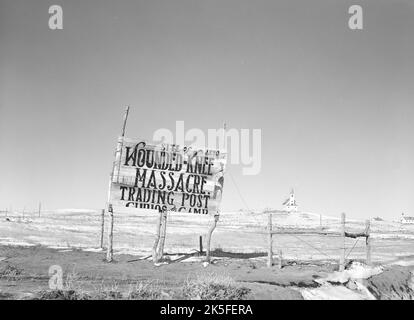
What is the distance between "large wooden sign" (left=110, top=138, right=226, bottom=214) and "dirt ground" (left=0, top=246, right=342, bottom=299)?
2.43 metres

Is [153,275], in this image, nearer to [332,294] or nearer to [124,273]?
[124,273]

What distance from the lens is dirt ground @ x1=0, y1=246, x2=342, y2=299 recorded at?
10.3 m

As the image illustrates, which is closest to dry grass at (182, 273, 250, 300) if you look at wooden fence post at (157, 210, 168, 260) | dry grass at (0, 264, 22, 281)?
dry grass at (0, 264, 22, 281)

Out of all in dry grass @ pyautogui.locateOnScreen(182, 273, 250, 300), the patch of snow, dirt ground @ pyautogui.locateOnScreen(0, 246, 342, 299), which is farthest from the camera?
dirt ground @ pyautogui.locateOnScreen(0, 246, 342, 299)

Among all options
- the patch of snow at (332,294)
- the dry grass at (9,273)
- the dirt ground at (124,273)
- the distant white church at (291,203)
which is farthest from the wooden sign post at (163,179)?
the distant white church at (291,203)

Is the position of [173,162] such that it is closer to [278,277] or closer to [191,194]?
[191,194]

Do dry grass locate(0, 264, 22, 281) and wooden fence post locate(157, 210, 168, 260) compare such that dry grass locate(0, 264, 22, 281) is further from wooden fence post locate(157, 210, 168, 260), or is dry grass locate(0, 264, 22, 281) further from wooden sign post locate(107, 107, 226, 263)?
wooden fence post locate(157, 210, 168, 260)

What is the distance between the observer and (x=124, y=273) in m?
14.0

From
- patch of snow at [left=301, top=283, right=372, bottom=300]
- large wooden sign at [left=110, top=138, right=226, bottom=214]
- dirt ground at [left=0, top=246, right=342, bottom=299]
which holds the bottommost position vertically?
dirt ground at [left=0, top=246, right=342, bottom=299]

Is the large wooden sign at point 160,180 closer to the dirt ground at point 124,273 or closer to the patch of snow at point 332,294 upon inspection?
the dirt ground at point 124,273

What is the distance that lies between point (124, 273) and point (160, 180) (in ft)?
13.4

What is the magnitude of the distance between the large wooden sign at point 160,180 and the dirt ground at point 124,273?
243 centimetres
